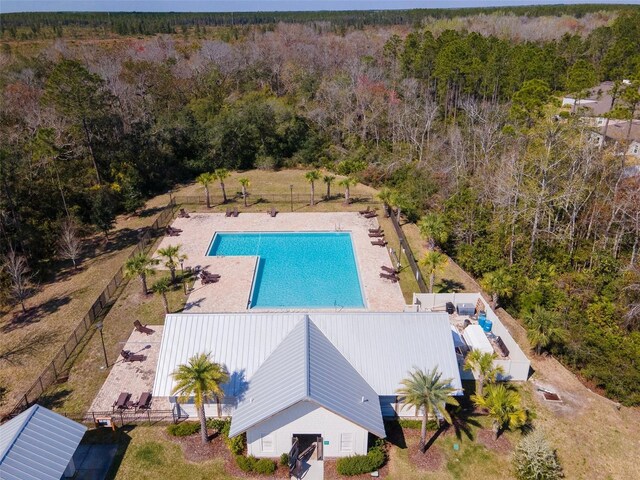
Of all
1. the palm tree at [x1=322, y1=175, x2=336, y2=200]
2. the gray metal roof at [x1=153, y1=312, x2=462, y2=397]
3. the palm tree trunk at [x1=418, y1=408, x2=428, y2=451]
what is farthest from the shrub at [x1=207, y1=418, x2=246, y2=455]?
the palm tree at [x1=322, y1=175, x2=336, y2=200]

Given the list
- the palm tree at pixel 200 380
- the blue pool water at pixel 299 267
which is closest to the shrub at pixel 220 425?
the palm tree at pixel 200 380

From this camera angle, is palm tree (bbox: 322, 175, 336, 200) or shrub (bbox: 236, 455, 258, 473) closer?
shrub (bbox: 236, 455, 258, 473)

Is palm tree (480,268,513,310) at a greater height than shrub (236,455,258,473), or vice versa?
palm tree (480,268,513,310)

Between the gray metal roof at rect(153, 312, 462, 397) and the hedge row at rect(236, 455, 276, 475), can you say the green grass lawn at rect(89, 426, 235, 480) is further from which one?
the gray metal roof at rect(153, 312, 462, 397)

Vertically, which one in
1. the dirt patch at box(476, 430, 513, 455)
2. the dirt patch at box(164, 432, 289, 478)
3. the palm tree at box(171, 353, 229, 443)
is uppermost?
the palm tree at box(171, 353, 229, 443)

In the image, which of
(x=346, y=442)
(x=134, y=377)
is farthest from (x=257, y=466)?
(x=134, y=377)
